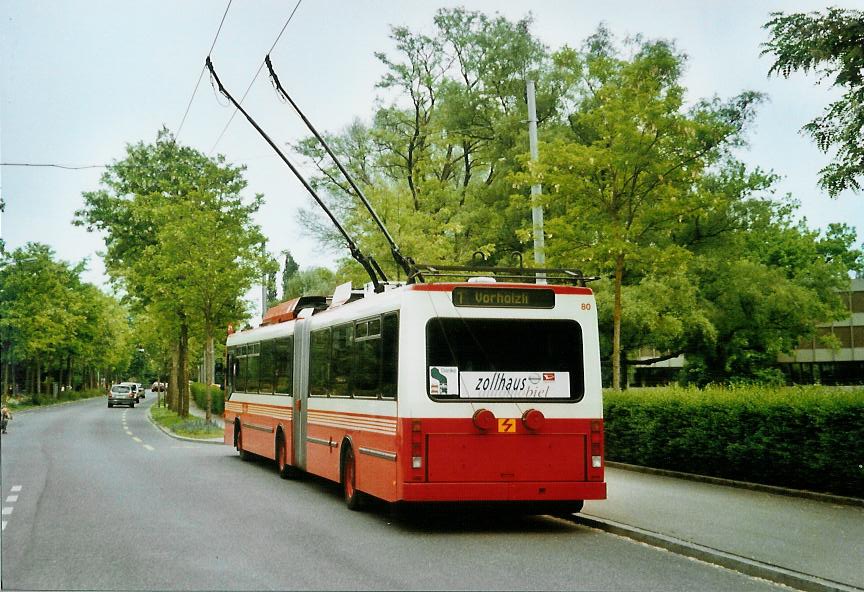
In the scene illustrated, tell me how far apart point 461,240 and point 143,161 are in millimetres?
15481

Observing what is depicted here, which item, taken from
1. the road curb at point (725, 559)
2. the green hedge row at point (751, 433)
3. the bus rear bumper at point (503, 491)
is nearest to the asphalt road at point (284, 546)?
the road curb at point (725, 559)

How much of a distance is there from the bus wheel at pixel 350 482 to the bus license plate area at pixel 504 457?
2488mm

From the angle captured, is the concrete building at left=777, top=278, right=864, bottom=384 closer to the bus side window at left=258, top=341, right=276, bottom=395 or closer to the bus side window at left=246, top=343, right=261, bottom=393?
the bus side window at left=246, top=343, right=261, bottom=393

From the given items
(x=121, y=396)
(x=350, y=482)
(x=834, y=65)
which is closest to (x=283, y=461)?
(x=350, y=482)

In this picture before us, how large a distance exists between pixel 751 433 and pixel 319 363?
6.28 meters

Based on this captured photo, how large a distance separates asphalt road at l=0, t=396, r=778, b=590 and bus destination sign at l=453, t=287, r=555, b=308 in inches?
96.0

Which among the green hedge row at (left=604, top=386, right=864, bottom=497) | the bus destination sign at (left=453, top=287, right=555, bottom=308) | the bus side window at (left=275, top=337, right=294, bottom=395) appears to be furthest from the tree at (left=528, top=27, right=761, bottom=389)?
the bus destination sign at (left=453, top=287, right=555, bottom=308)

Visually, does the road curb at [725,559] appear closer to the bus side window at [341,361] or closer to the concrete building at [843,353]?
the bus side window at [341,361]

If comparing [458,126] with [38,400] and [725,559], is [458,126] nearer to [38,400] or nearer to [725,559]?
[725,559]

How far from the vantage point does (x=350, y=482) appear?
14.1 meters

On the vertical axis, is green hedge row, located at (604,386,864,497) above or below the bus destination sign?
below

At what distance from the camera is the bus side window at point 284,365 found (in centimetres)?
1838

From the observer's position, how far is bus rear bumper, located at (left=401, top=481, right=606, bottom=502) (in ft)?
37.6

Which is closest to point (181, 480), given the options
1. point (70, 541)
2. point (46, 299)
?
point (70, 541)
